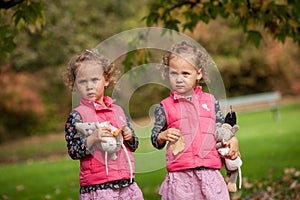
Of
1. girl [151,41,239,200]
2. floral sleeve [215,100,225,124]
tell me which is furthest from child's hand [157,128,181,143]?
floral sleeve [215,100,225,124]

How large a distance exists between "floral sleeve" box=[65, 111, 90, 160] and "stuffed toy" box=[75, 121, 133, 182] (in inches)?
2.1

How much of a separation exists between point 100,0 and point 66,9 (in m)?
6.93

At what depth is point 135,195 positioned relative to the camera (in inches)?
162

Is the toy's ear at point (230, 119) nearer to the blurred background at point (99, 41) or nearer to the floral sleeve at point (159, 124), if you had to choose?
the floral sleeve at point (159, 124)

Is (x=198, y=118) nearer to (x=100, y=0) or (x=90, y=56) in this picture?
(x=90, y=56)

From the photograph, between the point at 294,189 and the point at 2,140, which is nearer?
the point at 294,189

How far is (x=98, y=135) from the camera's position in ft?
12.7

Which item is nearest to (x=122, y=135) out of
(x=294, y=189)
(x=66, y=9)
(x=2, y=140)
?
(x=294, y=189)

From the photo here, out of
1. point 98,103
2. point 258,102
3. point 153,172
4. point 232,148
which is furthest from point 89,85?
point 258,102

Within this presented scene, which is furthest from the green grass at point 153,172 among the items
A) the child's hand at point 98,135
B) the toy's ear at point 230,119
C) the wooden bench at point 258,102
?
the wooden bench at point 258,102

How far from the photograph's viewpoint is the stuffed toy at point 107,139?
3887 millimetres

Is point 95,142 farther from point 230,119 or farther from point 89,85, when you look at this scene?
point 230,119

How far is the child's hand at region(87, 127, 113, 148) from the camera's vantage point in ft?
12.7

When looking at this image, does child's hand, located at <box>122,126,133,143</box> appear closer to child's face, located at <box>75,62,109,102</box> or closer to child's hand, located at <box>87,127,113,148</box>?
child's hand, located at <box>87,127,113,148</box>
